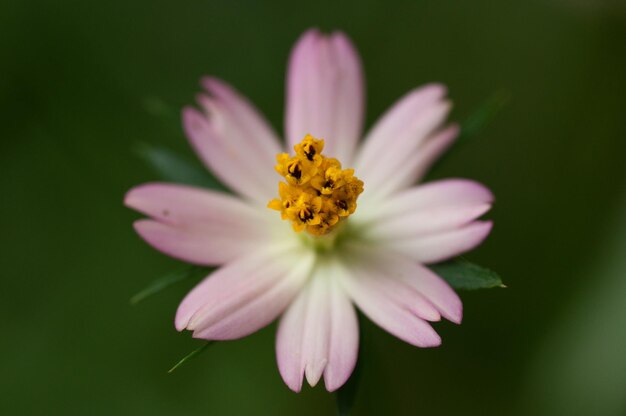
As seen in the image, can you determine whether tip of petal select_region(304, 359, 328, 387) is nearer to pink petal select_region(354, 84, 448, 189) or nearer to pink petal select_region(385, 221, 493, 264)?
pink petal select_region(385, 221, 493, 264)

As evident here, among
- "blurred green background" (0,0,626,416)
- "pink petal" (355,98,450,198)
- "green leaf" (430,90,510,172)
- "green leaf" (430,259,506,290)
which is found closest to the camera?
"green leaf" (430,259,506,290)

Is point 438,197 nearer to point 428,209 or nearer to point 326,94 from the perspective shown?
point 428,209

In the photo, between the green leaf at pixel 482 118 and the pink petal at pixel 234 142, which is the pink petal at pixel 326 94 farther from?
the green leaf at pixel 482 118

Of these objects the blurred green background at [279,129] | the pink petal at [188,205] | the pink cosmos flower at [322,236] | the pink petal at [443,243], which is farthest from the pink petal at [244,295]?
the blurred green background at [279,129]

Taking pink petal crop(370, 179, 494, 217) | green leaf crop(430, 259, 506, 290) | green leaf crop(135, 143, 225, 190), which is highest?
pink petal crop(370, 179, 494, 217)

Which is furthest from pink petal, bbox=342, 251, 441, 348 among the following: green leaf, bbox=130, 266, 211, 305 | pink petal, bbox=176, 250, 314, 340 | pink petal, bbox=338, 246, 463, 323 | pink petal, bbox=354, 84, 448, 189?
green leaf, bbox=130, 266, 211, 305

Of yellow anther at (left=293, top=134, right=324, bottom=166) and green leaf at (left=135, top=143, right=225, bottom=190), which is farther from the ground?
yellow anther at (left=293, top=134, right=324, bottom=166)

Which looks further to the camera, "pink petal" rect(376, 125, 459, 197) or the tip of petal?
"pink petal" rect(376, 125, 459, 197)

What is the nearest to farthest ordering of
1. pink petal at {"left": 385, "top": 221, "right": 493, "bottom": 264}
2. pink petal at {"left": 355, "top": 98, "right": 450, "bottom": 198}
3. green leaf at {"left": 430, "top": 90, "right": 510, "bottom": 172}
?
pink petal at {"left": 385, "top": 221, "right": 493, "bottom": 264}, green leaf at {"left": 430, "top": 90, "right": 510, "bottom": 172}, pink petal at {"left": 355, "top": 98, "right": 450, "bottom": 198}

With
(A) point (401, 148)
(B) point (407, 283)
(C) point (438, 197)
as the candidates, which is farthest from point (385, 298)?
(A) point (401, 148)
